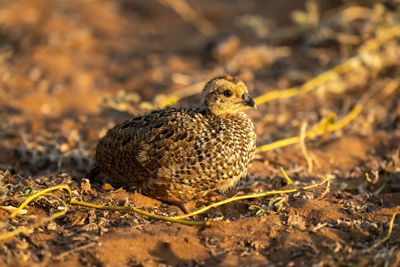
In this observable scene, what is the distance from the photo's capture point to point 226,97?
4703mm

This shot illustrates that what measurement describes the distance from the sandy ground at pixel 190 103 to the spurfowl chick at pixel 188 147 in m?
0.23

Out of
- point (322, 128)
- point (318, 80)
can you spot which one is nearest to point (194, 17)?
point (318, 80)

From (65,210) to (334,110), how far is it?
4.87 m

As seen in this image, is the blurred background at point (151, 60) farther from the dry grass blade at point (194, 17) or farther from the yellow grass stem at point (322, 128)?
the yellow grass stem at point (322, 128)

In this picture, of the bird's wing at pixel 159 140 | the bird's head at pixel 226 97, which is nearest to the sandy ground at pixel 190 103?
the bird's wing at pixel 159 140

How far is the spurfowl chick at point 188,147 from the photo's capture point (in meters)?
4.37

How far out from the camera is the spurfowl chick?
14.3ft

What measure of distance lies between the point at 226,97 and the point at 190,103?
3255 mm

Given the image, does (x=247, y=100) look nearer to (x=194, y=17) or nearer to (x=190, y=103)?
(x=190, y=103)

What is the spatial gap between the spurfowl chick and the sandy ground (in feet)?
0.77

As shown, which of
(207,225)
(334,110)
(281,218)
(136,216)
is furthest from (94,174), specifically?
(334,110)

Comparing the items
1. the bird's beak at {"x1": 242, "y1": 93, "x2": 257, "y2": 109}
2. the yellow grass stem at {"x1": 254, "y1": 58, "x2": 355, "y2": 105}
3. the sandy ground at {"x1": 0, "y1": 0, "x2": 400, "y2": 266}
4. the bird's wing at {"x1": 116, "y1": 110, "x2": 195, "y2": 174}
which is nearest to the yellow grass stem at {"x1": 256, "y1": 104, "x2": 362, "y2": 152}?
the sandy ground at {"x1": 0, "y1": 0, "x2": 400, "y2": 266}

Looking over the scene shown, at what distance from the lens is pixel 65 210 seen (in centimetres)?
407

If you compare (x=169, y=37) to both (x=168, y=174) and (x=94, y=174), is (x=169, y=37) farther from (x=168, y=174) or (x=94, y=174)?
(x=168, y=174)
